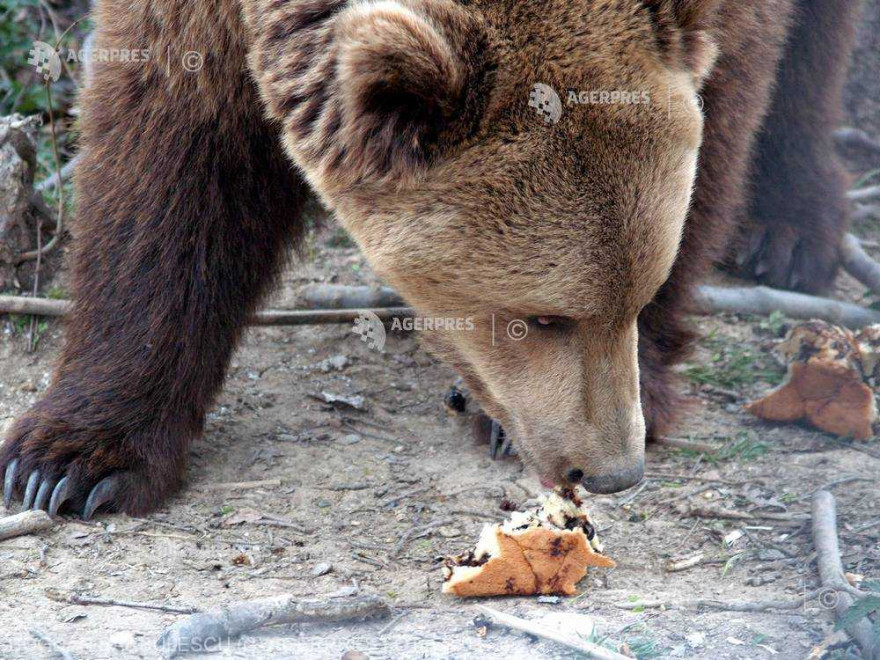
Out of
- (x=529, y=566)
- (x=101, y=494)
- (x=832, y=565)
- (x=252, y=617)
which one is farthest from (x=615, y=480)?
(x=101, y=494)

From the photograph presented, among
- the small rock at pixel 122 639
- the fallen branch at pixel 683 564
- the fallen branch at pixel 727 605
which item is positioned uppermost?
the small rock at pixel 122 639

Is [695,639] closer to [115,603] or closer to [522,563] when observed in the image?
[522,563]

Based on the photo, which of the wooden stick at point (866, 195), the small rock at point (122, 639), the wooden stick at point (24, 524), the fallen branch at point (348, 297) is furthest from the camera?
the wooden stick at point (866, 195)

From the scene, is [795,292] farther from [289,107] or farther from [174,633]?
[174,633]

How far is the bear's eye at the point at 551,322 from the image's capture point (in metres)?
3.41

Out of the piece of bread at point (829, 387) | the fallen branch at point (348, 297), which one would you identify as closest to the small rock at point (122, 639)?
the fallen branch at point (348, 297)

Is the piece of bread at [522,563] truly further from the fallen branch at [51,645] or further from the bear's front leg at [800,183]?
the bear's front leg at [800,183]

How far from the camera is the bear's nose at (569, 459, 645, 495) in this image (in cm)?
350

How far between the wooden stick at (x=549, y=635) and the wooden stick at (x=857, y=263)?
413cm

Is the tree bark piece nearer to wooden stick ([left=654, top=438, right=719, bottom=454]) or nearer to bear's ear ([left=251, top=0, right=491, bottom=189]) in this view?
wooden stick ([left=654, top=438, right=719, bottom=454])

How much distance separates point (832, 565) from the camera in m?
3.44

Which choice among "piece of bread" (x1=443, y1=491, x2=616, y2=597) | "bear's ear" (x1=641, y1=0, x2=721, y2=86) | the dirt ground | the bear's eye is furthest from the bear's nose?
"bear's ear" (x1=641, y1=0, x2=721, y2=86)

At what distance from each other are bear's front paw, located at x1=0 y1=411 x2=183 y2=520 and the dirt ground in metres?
0.10

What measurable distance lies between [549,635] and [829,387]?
7.85ft
